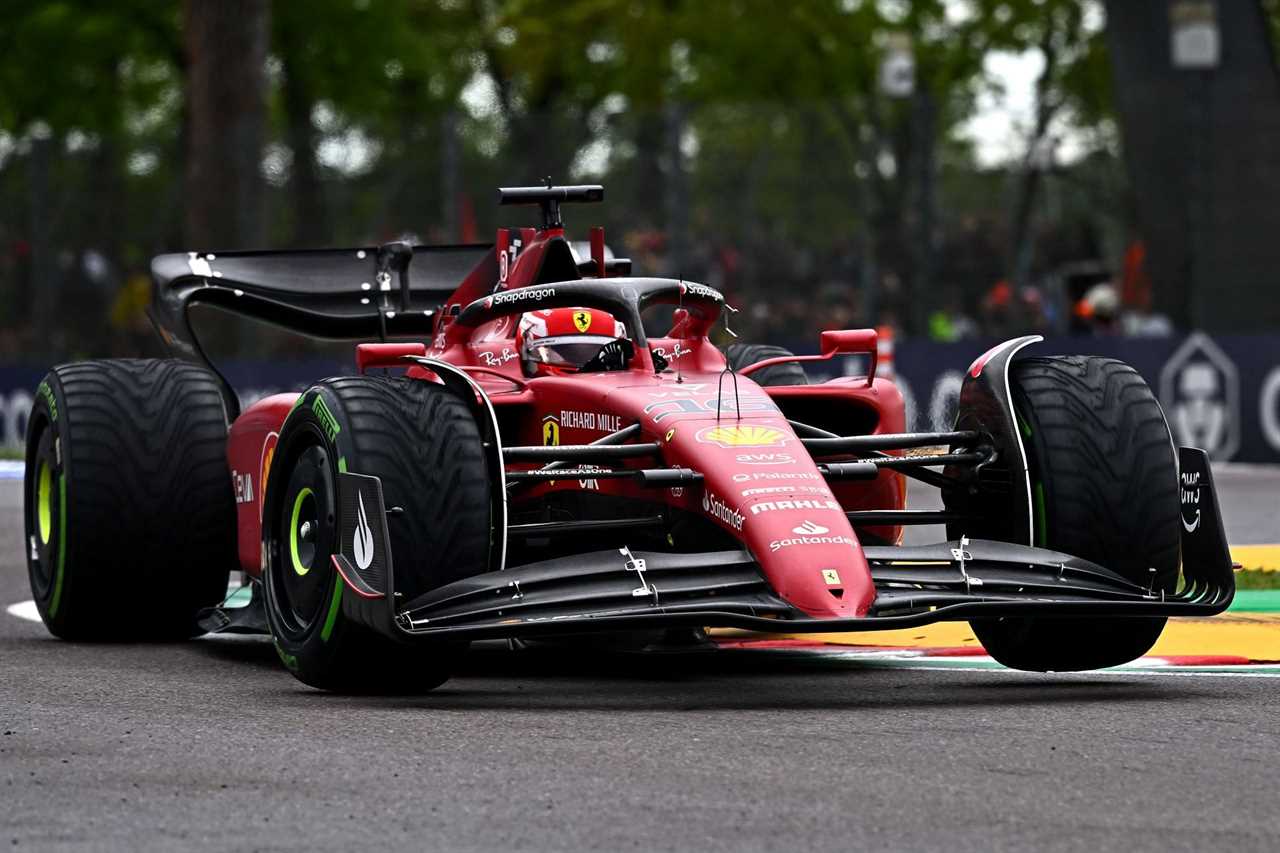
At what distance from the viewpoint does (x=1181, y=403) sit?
21.3m

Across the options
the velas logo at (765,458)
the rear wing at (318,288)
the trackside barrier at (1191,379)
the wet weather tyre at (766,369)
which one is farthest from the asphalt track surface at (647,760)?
the trackside barrier at (1191,379)

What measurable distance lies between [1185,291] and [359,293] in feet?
50.1

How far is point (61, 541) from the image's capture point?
9281 millimetres

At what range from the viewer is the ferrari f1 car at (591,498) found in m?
6.91

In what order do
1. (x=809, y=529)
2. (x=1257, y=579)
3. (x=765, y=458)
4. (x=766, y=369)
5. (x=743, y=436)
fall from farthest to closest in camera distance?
(x=1257, y=579) → (x=766, y=369) → (x=743, y=436) → (x=765, y=458) → (x=809, y=529)

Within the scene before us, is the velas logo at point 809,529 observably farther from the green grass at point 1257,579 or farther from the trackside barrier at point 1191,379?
the trackside barrier at point 1191,379

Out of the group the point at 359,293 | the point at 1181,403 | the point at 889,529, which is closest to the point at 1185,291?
the point at 1181,403

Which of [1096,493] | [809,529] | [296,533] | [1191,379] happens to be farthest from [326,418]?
[1191,379]

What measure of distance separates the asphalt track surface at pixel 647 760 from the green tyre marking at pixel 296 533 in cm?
37

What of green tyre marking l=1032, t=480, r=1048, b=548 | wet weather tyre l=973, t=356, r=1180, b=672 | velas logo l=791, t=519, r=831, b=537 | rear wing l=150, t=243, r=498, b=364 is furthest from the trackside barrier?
velas logo l=791, t=519, r=831, b=537

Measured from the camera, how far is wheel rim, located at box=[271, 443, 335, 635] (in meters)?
7.31

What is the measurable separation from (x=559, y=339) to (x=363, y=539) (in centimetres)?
179

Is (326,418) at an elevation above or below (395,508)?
above

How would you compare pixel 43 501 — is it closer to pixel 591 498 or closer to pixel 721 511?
pixel 591 498
